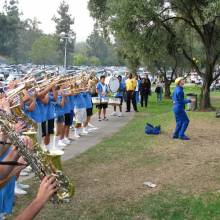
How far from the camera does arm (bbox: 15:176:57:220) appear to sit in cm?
294

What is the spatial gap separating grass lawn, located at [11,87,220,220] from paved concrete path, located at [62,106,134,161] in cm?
36

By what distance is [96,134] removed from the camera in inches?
598

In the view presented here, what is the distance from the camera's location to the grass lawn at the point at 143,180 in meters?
6.90

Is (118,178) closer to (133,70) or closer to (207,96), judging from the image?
(207,96)

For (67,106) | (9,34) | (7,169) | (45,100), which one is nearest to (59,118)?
(67,106)

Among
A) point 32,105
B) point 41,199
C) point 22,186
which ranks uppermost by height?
point 41,199

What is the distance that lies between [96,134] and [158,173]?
6128 mm

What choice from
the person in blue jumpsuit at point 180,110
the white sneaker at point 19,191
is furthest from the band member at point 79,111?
the white sneaker at point 19,191

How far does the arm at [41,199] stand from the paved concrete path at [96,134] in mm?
7792

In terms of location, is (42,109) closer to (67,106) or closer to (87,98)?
(67,106)

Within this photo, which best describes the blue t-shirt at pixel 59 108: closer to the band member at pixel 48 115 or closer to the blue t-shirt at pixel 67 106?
the blue t-shirt at pixel 67 106

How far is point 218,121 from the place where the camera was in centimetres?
1811

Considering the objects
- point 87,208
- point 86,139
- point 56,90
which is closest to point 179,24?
point 86,139

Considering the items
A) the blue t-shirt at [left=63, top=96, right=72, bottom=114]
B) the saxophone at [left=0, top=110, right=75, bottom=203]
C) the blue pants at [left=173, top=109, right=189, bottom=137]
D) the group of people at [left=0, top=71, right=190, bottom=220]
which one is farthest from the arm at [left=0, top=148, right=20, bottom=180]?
the blue pants at [left=173, top=109, right=189, bottom=137]
